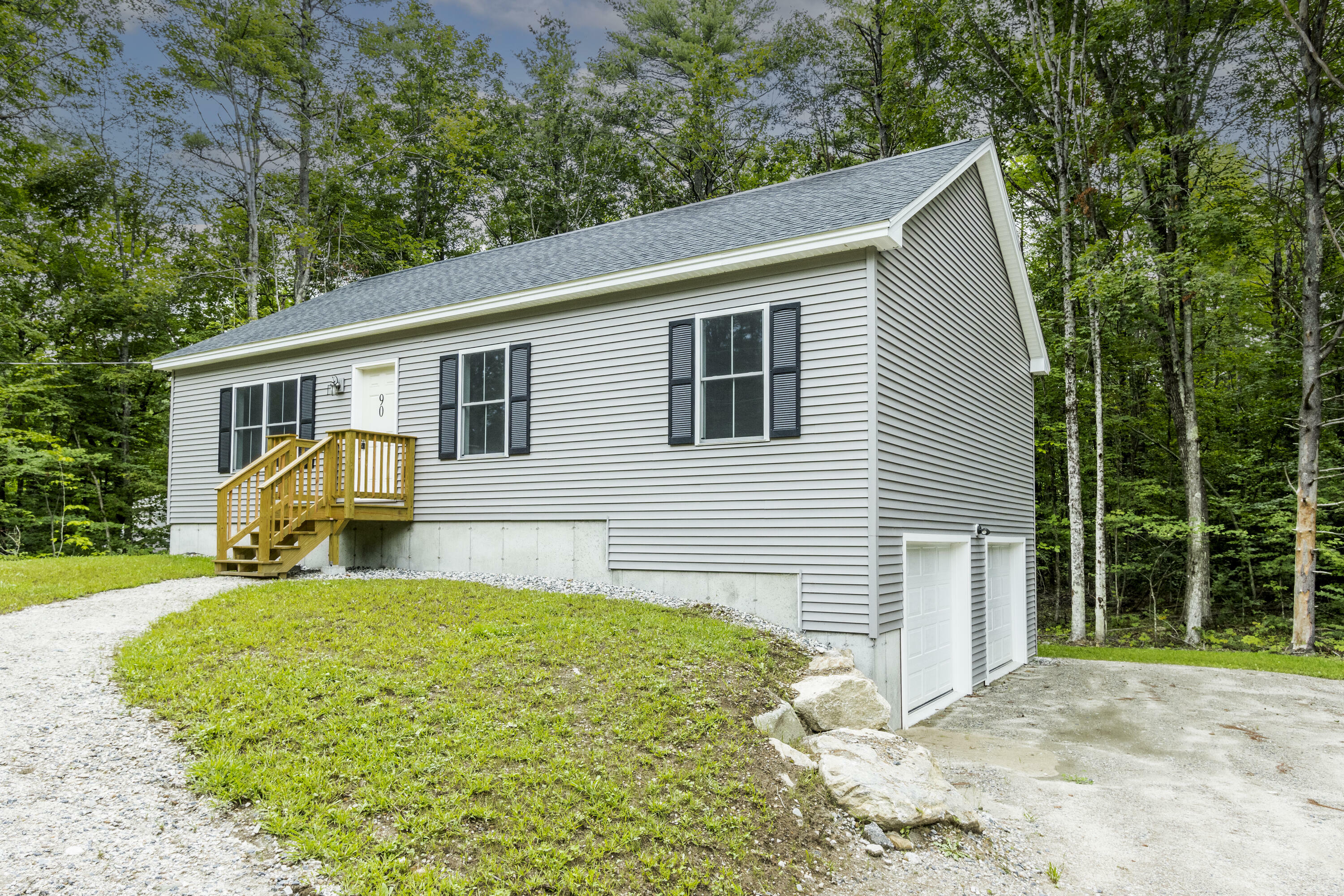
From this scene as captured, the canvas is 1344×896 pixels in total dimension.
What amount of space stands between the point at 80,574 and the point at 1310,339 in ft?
58.9

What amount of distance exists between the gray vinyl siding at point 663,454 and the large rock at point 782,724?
1711 mm

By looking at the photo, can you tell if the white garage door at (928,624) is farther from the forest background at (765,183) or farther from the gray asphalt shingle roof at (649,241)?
the forest background at (765,183)

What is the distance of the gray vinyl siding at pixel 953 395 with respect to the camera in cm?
721

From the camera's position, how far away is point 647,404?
812cm

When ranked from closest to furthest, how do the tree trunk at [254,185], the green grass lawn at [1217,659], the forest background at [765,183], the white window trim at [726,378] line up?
the white window trim at [726,378]
the green grass lawn at [1217,659]
the forest background at [765,183]
the tree trunk at [254,185]

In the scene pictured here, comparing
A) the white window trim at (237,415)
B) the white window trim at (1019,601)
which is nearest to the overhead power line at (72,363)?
the white window trim at (237,415)

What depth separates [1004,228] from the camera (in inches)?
424

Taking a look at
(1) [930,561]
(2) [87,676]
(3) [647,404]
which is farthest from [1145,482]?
(2) [87,676]

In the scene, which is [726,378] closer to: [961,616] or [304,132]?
[961,616]

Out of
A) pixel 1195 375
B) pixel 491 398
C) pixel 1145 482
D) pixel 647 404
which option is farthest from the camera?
pixel 1195 375

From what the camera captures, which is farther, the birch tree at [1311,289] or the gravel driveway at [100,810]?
the birch tree at [1311,289]

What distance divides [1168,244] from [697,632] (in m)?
14.2

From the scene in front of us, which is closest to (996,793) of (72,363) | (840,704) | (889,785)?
(840,704)

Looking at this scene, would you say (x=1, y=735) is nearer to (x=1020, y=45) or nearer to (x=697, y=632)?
(x=697, y=632)
